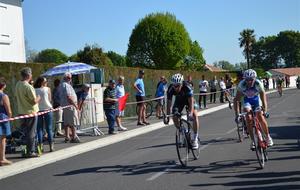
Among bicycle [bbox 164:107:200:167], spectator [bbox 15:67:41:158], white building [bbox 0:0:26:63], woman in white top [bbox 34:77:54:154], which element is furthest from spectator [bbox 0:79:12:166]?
white building [bbox 0:0:26:63]

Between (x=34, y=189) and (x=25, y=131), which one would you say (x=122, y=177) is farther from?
(x=25, y=131)

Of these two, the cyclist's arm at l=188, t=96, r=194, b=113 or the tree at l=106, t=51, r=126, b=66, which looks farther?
the tree at l=106, t=51, r=126, b=66

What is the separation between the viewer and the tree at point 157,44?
262 ft

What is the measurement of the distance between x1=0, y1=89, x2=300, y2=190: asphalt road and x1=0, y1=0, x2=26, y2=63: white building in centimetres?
1556

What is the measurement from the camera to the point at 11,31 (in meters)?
29.3

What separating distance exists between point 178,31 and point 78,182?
245 feet

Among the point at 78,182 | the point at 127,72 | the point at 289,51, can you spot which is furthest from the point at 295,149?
the point at 289,51

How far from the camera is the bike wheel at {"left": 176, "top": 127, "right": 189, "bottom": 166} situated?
10.6 meters

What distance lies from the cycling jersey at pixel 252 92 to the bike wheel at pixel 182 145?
138cm

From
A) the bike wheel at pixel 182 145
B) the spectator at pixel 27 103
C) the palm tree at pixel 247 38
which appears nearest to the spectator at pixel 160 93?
the spectator at pixel 27 103

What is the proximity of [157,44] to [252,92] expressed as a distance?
69.8 meters

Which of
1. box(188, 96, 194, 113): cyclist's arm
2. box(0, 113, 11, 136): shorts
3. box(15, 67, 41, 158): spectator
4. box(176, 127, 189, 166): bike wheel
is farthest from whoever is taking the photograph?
box(15, 67, 41, 158): spectator

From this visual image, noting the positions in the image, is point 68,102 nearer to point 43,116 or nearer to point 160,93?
point 43,116

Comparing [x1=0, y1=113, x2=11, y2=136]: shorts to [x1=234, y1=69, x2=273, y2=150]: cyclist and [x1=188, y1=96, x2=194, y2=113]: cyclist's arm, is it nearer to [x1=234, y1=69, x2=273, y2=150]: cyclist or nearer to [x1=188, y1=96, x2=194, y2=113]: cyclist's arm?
[x1=188, y1=96, x2=194, y2=113]: cyclist's arm
